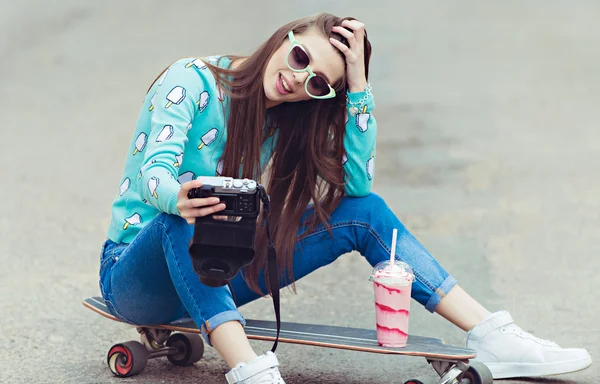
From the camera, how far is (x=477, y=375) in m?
2.29

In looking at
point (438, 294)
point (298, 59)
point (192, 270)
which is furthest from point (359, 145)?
point (192, 270)

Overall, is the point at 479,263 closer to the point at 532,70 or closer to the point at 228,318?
the point at 228,318

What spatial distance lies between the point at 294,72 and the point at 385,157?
3.92m

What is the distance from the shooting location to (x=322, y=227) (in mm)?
2436

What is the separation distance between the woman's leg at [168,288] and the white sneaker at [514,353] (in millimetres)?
739

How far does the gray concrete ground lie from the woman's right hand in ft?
2.53

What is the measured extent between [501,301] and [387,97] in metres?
3.83

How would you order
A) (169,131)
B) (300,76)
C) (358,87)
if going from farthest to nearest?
(358,87), (300,76), (169,131)

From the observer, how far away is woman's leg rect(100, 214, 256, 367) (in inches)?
81.6

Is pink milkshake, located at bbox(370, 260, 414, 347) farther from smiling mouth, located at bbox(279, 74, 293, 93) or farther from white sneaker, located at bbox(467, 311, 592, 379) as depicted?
smiling mouth, located at bbox(279, 74, 293, 93)

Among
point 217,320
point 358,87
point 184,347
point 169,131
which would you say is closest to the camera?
point 217,320

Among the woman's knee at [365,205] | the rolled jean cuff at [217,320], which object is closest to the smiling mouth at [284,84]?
the woman's knee at [365,205]

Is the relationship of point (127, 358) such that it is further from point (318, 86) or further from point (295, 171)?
point (318, 86)

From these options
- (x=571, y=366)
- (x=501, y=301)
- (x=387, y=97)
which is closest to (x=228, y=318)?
(x=571, y=366)
